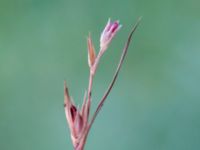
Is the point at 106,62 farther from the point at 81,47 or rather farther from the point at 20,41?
the point at 20,41

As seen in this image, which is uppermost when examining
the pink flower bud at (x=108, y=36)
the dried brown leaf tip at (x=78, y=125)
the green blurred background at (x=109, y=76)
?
the pink flower bud at (x=108, y=36)

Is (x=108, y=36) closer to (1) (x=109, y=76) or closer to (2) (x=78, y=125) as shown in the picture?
(2) (x=78, y=125)

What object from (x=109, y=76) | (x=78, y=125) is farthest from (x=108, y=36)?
(x=109, y=76)

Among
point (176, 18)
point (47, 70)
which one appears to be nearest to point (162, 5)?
point (176, 18)

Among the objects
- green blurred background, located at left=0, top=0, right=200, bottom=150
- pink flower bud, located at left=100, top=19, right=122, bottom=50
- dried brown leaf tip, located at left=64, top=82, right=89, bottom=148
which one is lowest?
green blurred background, located at left=0, top=0, right=200, bottom=150

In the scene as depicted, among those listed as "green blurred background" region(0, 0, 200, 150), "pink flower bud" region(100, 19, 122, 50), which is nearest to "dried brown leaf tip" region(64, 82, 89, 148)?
"pink flower bud" region(100, 19, 122, 50)

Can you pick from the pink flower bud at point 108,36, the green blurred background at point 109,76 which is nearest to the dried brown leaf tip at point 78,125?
the pink flower bud at point 108,36

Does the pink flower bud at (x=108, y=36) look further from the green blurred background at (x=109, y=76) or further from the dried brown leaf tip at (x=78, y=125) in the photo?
the green blurred background at (x=109, y=76)

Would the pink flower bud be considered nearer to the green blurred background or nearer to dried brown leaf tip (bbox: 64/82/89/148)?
dried brown leaf tip (bbox: 64/82/89/148)

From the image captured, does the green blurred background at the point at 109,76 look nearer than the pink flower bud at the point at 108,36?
No
